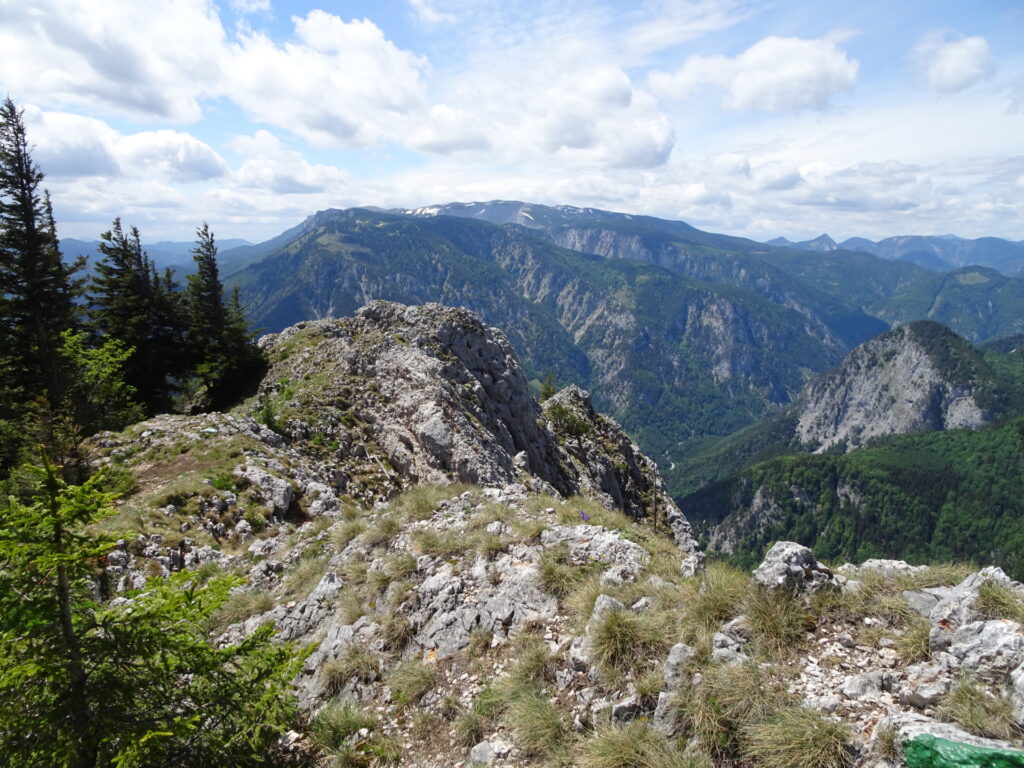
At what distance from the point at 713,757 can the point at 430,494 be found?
10670 mm

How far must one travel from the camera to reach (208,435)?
22.9 metres

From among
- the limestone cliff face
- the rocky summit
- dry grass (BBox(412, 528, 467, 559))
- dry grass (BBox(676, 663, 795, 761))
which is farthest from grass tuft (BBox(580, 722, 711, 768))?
the limestone cliff face

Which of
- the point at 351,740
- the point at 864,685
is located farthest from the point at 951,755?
the point at 351,740

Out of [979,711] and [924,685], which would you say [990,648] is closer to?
[924,685]

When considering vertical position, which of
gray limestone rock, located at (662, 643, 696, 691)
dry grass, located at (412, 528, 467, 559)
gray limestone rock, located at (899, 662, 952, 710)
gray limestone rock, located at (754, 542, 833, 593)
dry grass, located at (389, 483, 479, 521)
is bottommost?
dry grass, located at (389, 483, 479, 521)

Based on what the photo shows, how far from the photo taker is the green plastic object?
4699 mm

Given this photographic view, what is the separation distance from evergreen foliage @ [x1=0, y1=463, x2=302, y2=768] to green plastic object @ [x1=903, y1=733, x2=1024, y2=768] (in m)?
7.64

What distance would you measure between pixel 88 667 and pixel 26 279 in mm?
33591

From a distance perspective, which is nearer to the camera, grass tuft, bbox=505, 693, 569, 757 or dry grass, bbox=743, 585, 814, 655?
grass tuft, bbox=505, 693, 569, 757

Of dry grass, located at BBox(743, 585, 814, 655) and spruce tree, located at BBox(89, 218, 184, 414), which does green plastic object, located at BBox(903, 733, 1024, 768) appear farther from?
spruce tree, located at BBox(89, 218, 184, 414)

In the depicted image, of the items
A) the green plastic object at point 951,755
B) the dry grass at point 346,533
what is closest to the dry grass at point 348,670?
the dry grass at point 346,533

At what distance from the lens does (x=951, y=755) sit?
16.1 feet

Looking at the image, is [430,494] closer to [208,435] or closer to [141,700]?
[141,700]

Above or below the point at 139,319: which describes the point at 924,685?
below
